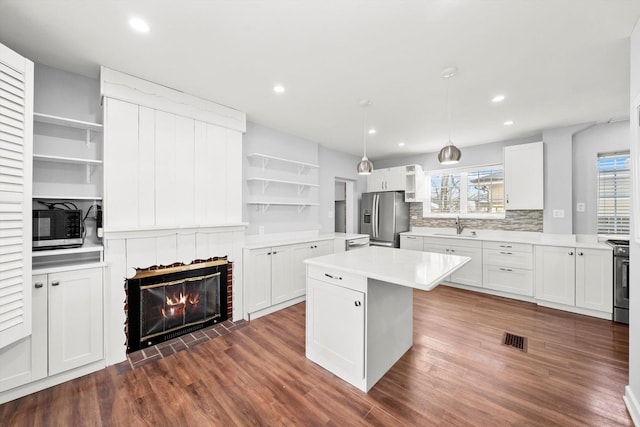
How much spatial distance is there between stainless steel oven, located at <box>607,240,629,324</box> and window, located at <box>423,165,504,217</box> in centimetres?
157

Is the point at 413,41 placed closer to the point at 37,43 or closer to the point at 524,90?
the point at 524,90

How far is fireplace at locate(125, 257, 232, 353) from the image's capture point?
250 cm

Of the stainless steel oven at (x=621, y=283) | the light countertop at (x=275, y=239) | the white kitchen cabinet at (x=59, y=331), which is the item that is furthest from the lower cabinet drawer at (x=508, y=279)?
the white kitchen cabinet at (x=59, y=331)

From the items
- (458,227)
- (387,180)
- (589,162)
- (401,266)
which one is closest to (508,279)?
(458,227)

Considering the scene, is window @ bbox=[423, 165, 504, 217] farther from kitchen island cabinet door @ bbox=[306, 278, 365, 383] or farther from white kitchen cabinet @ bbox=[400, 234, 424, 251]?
kitchen island cabinet door @ bbox=[306, 278, 365, 383]

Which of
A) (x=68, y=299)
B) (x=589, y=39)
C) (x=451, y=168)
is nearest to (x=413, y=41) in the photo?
(x=589, y=39)

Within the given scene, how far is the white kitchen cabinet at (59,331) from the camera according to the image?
1.86 meters

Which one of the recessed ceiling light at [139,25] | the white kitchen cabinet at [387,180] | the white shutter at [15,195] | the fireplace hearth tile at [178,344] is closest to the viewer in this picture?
the white shutter at [15,195]

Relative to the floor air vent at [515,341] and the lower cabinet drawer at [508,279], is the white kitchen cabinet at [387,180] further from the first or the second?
the floor air vent at [515,341]

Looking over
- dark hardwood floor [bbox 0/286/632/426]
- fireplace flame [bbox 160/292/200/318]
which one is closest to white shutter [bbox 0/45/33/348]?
dark hardwood floor [bbox 0/286/632/426]

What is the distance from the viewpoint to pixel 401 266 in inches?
83.3

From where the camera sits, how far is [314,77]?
8.15 ft

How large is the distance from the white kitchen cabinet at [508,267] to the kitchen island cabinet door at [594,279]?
51cm

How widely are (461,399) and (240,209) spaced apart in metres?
2.91
